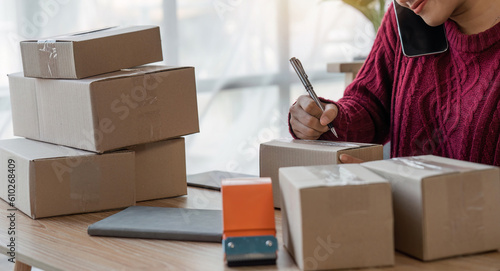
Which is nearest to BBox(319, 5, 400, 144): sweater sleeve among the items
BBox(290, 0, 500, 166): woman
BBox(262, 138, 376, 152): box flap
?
BBox(290, 0, 500, 166): woman

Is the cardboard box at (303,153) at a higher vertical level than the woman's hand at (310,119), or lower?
lower

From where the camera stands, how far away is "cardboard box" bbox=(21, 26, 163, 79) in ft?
4.01

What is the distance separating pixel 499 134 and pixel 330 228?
2.17 feet

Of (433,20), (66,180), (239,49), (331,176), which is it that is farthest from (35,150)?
(239,49)

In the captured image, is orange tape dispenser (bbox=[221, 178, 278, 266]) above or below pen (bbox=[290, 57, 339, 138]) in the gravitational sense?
below

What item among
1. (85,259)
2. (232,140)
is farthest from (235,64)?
(85,259)

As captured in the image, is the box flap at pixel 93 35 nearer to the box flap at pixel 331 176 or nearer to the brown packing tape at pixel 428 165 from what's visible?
the box flap at pixel 331 176

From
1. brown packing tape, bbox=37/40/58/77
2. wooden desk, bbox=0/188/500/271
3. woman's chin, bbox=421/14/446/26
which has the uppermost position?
woman's chin, bbox=421/14/446/26

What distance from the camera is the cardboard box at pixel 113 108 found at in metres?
1.18

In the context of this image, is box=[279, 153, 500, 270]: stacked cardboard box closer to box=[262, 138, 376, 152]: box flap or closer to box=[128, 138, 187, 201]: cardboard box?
box=[262, 138, 376, 152]: box flap

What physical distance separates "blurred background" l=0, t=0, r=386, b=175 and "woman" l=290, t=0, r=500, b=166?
1.61m

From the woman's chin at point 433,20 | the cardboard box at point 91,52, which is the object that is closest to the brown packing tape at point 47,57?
the cardboard box at point 91,52

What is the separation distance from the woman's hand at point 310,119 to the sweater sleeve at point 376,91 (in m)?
0.16

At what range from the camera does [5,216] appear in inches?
46.9
